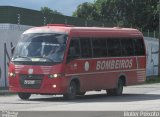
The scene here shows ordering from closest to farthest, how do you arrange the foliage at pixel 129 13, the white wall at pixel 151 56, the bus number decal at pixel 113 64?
the bus number decal at pixel 113 64 < the white wall at pixel 151 56 < the foliage at pixel 129 13

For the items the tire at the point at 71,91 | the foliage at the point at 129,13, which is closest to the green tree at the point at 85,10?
the foliage at the point at 129,13

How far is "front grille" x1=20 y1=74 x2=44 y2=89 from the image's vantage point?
78.4 ft

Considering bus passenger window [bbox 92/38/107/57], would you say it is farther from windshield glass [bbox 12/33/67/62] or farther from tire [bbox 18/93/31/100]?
tire [bbox 18/93/31/100]

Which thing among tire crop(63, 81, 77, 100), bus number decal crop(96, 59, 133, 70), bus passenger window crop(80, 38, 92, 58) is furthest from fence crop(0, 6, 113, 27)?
tire crop(63, 81, 77, 100)

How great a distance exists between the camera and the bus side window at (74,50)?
24.4m

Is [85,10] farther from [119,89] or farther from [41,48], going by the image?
[41,48]

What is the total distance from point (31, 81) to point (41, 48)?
1.31 meters

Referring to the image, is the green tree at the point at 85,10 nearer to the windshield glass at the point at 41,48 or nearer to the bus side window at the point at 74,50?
the bus side window at the point at 74,50

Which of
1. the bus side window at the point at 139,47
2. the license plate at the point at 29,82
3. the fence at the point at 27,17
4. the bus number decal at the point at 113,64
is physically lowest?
the license plate at the point at 29,82

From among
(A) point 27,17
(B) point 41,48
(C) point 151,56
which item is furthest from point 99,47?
(C) point 151,56

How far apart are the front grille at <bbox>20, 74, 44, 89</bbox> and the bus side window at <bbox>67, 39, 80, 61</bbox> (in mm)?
1404

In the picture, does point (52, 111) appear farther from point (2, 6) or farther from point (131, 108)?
point (2, 6)

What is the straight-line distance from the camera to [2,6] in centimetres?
3700

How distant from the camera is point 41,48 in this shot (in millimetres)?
24188
